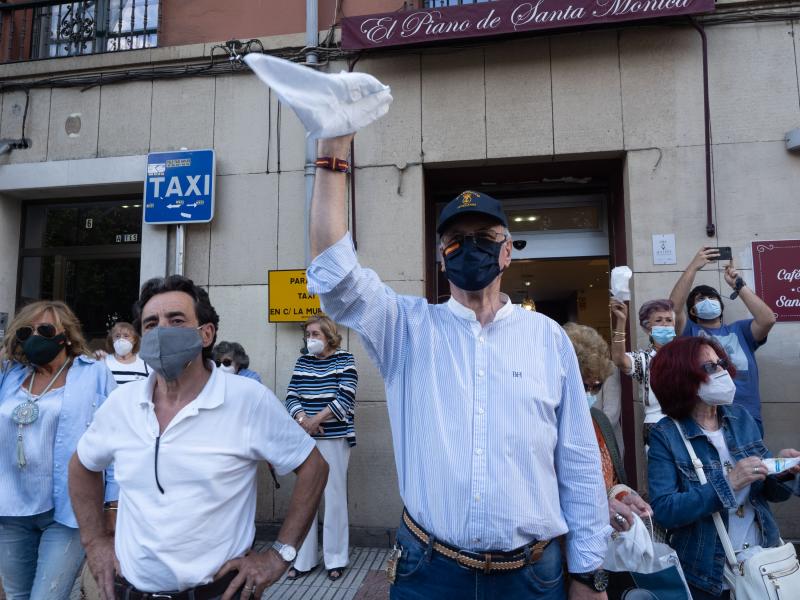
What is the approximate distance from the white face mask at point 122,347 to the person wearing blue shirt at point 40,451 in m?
1.86

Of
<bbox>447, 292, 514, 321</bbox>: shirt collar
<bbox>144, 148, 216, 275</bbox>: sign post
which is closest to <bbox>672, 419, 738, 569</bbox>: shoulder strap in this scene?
<bbox>447, 292, 514, 321</bbox>: shirt collar

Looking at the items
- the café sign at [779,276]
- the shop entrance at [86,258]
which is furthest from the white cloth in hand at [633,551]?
the shop entrance at [86,258]

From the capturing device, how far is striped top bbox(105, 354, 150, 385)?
178 inches

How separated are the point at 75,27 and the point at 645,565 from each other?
791 centimetres

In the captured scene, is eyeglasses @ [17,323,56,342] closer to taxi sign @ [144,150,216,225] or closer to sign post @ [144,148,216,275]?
sign post @ [144,148,216,275]

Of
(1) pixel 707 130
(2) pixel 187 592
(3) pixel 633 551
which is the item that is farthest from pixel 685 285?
(2) pixel 187 592

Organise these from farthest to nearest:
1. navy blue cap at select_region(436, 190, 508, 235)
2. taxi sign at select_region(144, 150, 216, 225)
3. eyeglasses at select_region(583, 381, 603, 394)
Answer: taxi sign at select_region(144, 150, 216, 225)
eyeglasses at select_region(583, 381, 603, 394)
navy blue cap at select_region(436, 190, 508, 235)

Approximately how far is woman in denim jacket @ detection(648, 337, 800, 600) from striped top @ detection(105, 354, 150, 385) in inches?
149

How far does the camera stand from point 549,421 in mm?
1861

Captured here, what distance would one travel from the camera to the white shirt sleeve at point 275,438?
199 cm

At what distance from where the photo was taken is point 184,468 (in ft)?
6.00

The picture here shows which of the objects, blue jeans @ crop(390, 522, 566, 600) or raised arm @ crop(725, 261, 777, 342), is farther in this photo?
raised arm @ crop(725, 261, 777, 342)

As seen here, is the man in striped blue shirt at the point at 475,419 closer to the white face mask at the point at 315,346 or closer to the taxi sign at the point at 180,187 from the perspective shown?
the white face mask at the point at 315,346

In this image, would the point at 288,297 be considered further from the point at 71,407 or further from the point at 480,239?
the point at 480,239
